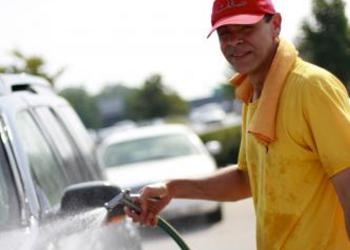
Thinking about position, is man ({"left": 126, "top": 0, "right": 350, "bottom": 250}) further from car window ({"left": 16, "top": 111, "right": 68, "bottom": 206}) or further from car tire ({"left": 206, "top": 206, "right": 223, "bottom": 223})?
car tire ({"left": 206, "top": 206, "right": 223, "bottom": 223})

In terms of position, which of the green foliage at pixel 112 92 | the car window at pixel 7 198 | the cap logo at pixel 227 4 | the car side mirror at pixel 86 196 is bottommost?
the green foliage at pixel 112 92

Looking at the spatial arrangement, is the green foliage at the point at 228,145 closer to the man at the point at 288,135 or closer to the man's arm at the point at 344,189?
the man at the point at 288,135

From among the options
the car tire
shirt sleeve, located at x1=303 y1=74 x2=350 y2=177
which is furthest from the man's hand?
the car tire

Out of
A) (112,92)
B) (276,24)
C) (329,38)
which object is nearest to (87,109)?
(112,92)

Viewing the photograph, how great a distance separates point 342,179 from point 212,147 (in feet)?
38.1

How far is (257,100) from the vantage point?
3076 mm

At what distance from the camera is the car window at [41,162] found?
12.4 ft

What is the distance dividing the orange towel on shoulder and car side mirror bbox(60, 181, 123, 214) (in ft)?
2.39

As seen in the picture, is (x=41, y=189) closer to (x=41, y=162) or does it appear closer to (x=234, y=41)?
(x=41, y=162)

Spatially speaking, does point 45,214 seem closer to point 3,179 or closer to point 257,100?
point 3,179

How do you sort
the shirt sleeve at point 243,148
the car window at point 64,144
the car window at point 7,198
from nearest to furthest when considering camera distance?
the car window at point 7,198
the shirt sleeve at point 243,148
the car window at point 64,144

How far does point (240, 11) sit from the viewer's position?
118 inches

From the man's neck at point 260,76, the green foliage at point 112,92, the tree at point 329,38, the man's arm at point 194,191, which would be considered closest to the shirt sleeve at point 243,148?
the man's arm at point 194,191

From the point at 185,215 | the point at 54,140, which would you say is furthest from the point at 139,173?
the point at 54,140
